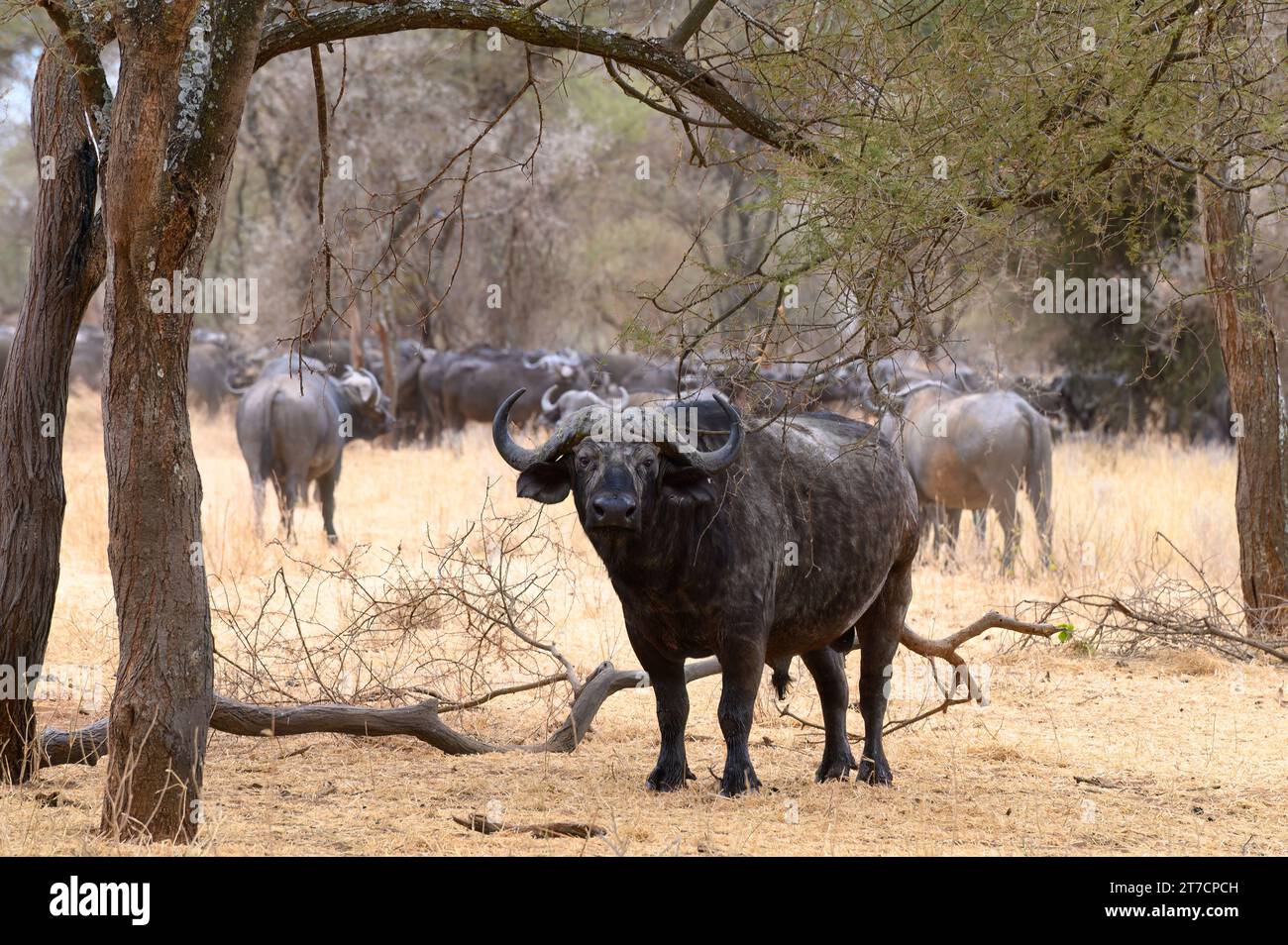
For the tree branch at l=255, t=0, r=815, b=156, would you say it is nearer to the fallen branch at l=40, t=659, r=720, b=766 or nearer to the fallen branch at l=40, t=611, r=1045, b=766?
the fallen branch at l=40, t=611, r=1045, b=766

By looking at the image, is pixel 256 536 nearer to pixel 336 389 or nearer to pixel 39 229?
pixel 336 389

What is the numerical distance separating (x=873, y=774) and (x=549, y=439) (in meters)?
2.23

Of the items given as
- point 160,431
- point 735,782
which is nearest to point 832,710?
point 735,782

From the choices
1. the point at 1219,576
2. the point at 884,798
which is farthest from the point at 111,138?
the point at 1219,576

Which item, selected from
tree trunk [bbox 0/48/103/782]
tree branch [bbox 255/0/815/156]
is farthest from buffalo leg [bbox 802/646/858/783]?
tree trunk [bbox 0/48/103/782]

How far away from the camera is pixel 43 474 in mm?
6113

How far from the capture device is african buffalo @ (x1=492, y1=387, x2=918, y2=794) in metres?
5.82

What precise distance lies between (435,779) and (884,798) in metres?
1.98

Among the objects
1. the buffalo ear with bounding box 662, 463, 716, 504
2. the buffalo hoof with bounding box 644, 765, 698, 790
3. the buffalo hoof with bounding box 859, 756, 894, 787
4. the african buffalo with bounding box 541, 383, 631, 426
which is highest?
the african buffalo with bounding box 541, 383, 631, 426

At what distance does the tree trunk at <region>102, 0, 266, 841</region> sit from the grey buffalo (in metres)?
9.13

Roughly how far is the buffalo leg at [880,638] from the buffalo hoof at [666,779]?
103 cm

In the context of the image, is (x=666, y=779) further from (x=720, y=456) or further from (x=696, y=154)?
(x=696, y=154)

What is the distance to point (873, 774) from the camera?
6668 millimetres

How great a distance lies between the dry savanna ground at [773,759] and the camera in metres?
5.41
